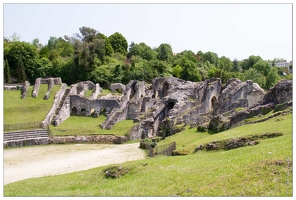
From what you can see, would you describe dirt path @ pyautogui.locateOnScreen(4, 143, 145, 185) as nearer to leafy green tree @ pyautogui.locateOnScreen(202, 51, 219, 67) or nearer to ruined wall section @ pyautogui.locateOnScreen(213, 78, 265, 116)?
ruined wall section @ pyautogui.locateOnScreen(213, 78, 265, 116)

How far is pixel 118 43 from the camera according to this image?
10188 centimetres

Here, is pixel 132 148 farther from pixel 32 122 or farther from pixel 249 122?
pixel 32 122

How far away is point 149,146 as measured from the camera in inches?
1268

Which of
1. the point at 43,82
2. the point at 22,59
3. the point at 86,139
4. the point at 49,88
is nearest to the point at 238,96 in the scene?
the point at 86,139

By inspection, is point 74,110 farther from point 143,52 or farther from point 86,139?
point 143,52

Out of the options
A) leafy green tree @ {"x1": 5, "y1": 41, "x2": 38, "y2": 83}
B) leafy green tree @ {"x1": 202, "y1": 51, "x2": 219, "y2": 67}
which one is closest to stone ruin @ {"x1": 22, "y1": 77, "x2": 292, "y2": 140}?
leafy green tree @ {"x1": 5, "y1": 41, "x2": 38, "y2": 83}

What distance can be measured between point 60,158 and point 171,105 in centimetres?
2127

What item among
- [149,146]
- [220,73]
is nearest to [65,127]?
[149,146]

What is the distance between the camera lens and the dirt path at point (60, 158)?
82.8 feet

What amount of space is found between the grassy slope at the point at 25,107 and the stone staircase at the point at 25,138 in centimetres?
352

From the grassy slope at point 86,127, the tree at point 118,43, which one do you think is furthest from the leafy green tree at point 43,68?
the tree at point 118,43

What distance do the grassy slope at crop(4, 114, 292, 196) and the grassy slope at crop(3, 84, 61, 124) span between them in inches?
1052

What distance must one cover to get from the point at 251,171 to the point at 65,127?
3318 cm

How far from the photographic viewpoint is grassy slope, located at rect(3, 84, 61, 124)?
4419cm
